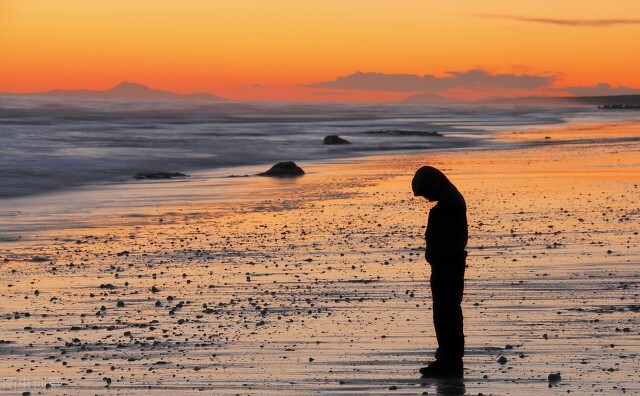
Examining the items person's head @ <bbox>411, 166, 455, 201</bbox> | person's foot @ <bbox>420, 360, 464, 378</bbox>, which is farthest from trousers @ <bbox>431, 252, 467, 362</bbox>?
person's head @ <bbox>411, 166, 455, 201</bbox>

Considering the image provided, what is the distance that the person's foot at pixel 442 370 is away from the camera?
31.8ft

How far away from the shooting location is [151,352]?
10.8m

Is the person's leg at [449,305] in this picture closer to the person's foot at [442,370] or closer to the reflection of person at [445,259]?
the reflection of person at [445,259]

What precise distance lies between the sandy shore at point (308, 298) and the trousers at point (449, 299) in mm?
342

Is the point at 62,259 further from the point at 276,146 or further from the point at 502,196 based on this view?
the point at 276,146

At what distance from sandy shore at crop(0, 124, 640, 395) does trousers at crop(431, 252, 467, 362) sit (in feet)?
1.12

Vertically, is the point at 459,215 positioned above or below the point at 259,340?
above

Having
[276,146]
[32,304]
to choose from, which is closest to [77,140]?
[276,146]

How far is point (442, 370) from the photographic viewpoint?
9695mm

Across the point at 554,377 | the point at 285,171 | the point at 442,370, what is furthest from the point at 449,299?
the point at 285,171

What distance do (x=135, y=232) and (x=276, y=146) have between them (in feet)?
143

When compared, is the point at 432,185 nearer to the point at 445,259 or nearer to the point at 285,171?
the point at 445,259

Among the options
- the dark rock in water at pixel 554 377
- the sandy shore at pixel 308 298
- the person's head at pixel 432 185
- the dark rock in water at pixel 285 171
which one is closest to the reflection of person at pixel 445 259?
the person's head at pixel 432 185

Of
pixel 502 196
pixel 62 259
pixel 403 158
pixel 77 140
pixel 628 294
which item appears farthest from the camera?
pixel 77 140
